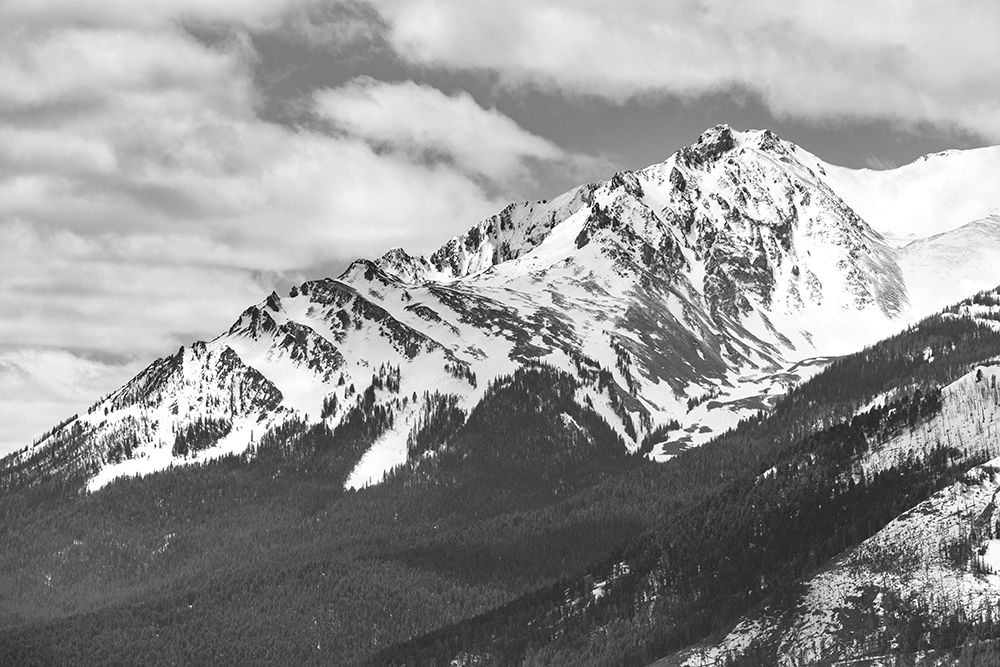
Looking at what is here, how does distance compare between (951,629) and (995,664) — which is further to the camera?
(951,629)

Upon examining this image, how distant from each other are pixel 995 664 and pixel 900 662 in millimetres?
15119

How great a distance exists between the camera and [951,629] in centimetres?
19462

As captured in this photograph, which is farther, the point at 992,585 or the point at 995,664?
the point at 992,585

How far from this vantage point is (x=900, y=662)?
195 metres

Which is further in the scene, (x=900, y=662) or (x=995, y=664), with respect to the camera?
(x=900, y=662)

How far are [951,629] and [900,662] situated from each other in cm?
748

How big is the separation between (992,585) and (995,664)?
19.2m

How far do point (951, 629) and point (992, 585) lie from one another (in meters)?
9.51

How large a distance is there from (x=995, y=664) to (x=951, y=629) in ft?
41.3

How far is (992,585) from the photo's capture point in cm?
19962

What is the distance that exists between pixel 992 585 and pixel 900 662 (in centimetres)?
1624

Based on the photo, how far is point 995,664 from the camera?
18225cm
